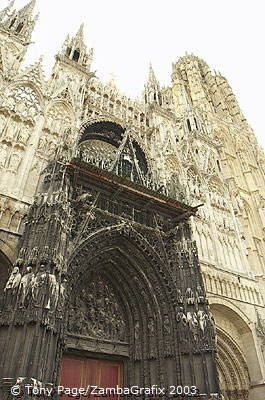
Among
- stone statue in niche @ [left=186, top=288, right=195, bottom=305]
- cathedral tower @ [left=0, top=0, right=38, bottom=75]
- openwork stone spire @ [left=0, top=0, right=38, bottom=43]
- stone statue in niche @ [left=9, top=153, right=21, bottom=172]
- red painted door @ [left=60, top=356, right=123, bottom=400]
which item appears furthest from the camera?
openwork stone spire @ [left=0, top=0, right=38, bottom=43]

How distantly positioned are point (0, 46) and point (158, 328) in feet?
47.8

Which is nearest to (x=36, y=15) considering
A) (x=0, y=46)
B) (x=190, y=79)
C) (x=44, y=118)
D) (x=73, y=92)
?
(x=0, y=46)

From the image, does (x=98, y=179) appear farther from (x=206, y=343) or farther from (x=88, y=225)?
(x=206, y=343)

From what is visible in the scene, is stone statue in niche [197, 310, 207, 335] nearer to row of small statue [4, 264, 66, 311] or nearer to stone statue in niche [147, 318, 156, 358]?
stone statue in niche [147, 318, 156, 358]

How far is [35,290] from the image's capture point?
7516mm

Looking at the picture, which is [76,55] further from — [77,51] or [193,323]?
[193,323]

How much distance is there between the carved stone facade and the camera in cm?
830

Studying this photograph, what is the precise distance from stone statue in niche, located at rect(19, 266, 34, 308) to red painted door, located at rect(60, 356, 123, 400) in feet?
9.89

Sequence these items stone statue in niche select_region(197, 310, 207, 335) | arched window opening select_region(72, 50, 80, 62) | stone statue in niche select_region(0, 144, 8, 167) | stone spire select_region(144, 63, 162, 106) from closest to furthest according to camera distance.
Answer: stone statue in niche select_region(197, 310, 207, 335) < stone statue in niche select_region(0, 144, 8, 167) < arched window opening select_region(72, 50, 80, 62) < stone spire select_region(144, 63, 162, 106)

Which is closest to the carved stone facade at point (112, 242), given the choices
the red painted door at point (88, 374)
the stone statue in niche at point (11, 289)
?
the stone statue in niche at point (11, 289)

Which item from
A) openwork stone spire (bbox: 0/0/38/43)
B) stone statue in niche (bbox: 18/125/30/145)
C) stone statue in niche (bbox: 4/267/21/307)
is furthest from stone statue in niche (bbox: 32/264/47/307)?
openwork stone spire (bbox: 0/0/38/43)

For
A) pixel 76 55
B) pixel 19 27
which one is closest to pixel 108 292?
pixel 76 55

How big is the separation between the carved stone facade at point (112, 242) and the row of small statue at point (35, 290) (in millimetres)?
29

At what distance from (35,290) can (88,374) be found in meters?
3.81
